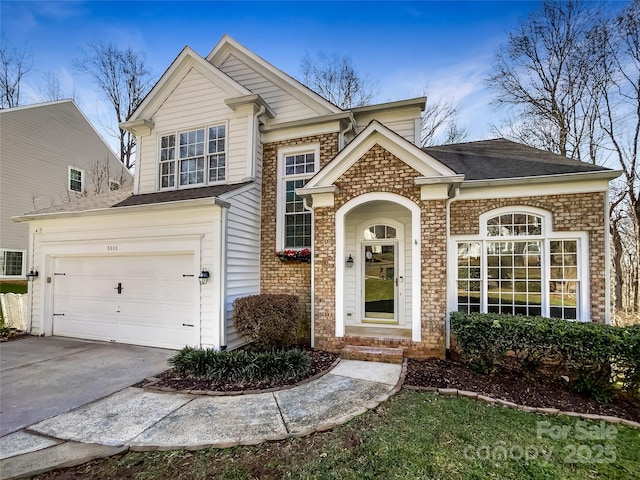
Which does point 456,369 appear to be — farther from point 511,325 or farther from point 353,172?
point 353,172

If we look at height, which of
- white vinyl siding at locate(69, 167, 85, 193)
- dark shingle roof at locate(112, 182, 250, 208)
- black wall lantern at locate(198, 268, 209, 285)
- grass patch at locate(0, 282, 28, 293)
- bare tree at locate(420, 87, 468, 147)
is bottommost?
grass patch at locate(0, 282, 28, 293)

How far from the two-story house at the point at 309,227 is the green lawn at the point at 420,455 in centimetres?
249

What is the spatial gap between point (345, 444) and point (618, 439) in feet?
10.5

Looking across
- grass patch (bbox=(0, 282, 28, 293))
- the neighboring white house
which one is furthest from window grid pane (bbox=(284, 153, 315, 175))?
grass patch (bbox=(0, 282, 28, 293))

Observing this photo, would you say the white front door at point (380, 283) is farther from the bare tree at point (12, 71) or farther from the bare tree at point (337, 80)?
the bare tree at point (12, 71)

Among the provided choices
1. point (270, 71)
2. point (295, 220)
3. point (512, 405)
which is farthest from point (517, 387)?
point (270, 71)

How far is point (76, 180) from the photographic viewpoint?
1634 centimetres

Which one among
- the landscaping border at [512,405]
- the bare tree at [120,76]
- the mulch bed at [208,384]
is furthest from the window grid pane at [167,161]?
the bare tree at [120,76]

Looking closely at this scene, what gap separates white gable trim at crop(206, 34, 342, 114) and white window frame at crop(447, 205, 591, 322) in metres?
4.67

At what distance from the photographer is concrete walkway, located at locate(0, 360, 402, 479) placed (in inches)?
128

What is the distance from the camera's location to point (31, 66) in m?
17.4

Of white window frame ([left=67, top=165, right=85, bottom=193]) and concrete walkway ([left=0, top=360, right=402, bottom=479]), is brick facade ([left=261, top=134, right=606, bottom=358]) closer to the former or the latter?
concrete walkway ([left=0, top=360, right=402, bottom=479])

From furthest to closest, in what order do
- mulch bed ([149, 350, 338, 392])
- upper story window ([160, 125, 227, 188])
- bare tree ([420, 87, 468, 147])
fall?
bare tree ([420, 87, 468, 147])
upper story window ([160, 125, 227, 188])
mulch bed ([149, 350, 338, 392])

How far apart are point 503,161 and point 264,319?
278 inches
